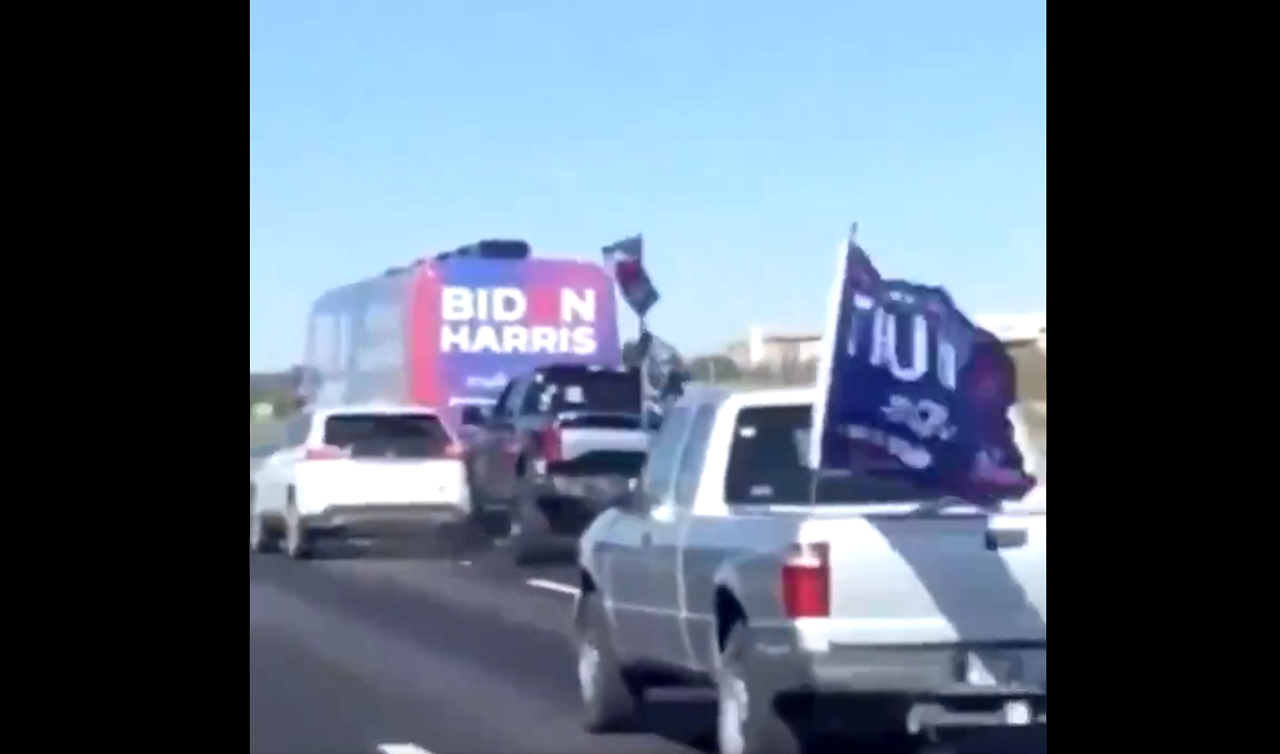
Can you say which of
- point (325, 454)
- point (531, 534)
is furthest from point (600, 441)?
point (325, 454)

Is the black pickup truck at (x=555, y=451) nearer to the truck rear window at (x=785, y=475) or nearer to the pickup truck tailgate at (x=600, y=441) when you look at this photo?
the pickup truck tailgate at (x=600, y=441)

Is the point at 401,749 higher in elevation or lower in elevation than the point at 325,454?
lower

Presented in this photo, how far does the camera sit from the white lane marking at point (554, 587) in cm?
1004

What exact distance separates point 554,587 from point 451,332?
1201 millimetres

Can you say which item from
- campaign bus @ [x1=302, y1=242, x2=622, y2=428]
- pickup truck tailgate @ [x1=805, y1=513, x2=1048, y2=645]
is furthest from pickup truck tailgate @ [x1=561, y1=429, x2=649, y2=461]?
pickup truck tailgate @ [x1=805, y1=513, x2=1048, y2=645]

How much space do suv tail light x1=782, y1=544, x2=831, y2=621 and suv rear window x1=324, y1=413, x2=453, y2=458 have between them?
3290 mm

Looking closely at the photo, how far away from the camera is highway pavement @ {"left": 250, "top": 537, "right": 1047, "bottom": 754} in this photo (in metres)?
9.02

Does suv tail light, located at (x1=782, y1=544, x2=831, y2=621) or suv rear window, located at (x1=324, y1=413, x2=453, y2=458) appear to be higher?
suv rear window, located at (x1=324, y1=413, x2=453, y2=458)

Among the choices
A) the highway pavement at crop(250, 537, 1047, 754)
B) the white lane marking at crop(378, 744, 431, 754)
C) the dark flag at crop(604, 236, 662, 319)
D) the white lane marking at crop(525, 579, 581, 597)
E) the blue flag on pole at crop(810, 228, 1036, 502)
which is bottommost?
the white lane marking at crop(378, 744, 431, 754)

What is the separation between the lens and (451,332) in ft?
35.0

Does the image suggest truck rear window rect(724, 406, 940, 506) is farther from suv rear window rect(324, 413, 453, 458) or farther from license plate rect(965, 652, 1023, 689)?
suv rear window rect(324, 413, 453, 458)

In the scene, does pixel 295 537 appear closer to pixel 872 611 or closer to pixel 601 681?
pixel 601 681
